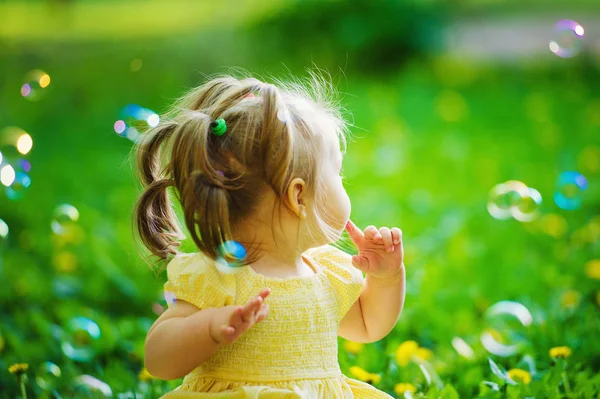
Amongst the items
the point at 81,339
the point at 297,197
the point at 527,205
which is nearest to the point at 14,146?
the point at 81,339

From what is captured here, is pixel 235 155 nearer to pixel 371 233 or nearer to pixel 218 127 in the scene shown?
pixel 218 127

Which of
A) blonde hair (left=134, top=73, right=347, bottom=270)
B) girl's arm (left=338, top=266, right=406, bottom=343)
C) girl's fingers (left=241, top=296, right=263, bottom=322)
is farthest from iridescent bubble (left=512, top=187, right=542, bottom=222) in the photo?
girl's fingers (left=241, top=296, right=263, bottom=322)

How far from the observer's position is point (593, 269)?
9.87 feet

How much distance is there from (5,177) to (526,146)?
10.8ft

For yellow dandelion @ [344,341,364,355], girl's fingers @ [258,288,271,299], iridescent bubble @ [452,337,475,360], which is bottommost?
girl's fingers @ [258,288,271,299]

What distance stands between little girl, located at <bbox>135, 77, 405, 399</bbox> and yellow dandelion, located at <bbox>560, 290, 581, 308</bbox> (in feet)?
3.69

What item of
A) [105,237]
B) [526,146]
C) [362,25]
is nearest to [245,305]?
[105,237]

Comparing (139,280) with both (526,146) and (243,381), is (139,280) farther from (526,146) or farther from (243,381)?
(526,146)

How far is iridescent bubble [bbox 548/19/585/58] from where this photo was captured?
258 cm

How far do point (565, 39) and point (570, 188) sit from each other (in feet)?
1.48

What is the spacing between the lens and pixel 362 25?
760 cm

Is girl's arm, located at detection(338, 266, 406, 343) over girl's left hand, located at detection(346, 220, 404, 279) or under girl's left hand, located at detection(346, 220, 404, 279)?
under

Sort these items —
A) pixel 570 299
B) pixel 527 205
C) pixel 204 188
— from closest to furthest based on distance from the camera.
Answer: pixel 204 188, pixel 527 205, pixel 570 299

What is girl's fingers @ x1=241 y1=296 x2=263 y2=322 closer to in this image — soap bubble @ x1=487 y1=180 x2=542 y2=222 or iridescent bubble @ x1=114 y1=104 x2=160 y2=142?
iridescent bubble @ x1=114 y1=104 x2=160 y2=142
